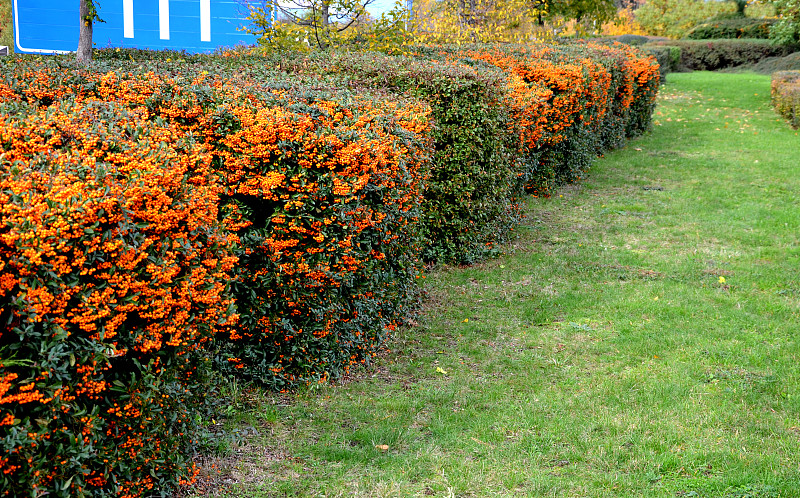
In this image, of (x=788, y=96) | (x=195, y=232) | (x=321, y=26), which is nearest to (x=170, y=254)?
(x=195, y=232)

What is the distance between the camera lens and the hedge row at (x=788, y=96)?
15336 mm

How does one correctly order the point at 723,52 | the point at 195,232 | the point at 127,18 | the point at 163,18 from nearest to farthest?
the point at 195,232 → the point at 127,18 → the point at 163,18 → the point at 723,52

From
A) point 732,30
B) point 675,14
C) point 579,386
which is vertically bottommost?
point 579,386

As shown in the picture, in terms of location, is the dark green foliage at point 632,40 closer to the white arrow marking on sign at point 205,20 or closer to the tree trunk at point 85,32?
the white arrow marking on sign at point 205,20

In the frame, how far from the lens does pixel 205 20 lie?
16984mm

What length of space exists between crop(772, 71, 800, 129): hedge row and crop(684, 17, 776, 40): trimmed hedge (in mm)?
13727

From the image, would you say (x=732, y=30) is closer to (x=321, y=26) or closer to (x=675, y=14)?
(x=675, y=14)

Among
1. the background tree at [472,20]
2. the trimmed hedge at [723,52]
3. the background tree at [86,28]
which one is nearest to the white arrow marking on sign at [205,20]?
the background tree at [472,20]

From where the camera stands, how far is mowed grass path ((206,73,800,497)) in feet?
11.1

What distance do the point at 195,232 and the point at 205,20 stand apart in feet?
51.3

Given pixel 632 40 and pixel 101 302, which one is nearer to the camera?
pixel 101 302

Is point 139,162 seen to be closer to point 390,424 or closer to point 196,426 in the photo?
point 196,426

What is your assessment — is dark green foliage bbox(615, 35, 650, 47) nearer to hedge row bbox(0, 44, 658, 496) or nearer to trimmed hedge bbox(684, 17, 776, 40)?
trimmed hedge bbox(684, 17, 776, 40)

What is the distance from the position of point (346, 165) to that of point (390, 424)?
1522mm
